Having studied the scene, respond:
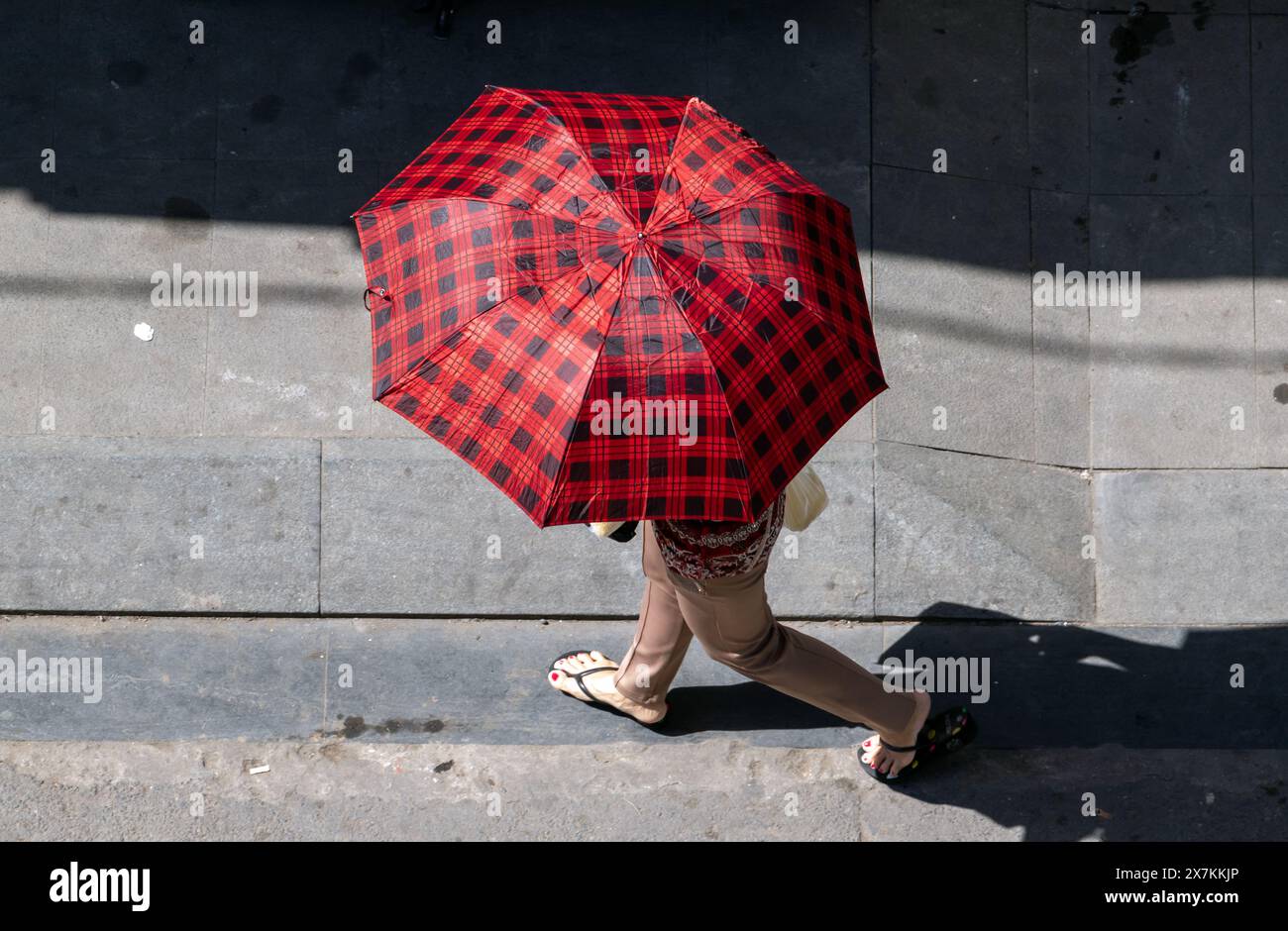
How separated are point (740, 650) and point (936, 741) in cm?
126

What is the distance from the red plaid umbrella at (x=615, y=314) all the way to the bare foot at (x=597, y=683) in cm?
181

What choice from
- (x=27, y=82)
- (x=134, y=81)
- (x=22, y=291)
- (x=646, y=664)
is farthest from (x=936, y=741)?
(x=27, y=82)

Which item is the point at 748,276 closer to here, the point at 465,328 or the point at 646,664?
the point at 465,328

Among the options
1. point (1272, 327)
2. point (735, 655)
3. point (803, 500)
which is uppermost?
point (1272, 327)

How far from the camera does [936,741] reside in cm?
532

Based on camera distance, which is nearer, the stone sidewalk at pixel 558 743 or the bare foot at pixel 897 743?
the bare foot at pixel 897 743

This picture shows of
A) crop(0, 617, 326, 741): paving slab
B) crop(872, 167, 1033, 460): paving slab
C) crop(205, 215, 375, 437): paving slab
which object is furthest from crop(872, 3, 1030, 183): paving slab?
crop(0, 617, 326, 741): paving slab

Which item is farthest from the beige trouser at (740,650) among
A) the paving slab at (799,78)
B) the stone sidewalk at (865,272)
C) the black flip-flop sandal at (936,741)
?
the paving slab at (799,78)

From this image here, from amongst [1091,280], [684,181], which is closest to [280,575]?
[684,181]

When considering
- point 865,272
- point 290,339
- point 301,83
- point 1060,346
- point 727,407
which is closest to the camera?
point 727,407

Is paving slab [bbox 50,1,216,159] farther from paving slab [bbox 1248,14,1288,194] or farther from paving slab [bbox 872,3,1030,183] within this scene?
paving slab [bbox 1248,14,1288,194]

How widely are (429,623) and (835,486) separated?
6.22ft

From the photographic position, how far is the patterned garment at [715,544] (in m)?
3.96

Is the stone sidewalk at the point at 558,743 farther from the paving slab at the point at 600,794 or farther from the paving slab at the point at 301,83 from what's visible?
the paving slab at the point at 301,83
